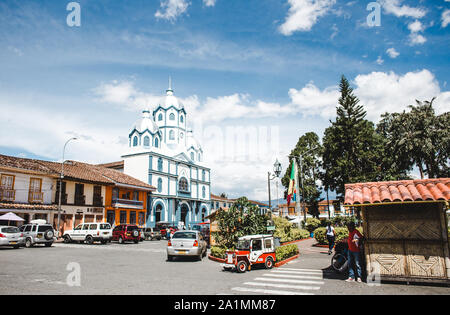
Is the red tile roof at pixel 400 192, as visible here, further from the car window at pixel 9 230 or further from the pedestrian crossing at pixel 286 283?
the car window at pixel 9 230

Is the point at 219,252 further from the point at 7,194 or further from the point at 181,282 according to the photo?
the point at 7,194

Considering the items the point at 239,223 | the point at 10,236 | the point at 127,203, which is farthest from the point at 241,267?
the point at 127,203

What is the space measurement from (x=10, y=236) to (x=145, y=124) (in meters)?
28.7

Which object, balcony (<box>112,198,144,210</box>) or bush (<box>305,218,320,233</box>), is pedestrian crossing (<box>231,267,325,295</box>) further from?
balcony (<box>112,198,144,210</box>)

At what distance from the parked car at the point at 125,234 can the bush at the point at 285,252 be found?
15.9 m

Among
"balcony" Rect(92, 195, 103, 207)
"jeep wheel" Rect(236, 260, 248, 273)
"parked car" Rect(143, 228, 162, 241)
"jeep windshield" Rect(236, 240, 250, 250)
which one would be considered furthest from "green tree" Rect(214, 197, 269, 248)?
"balcony" Rect(92, 195, 103, 207)

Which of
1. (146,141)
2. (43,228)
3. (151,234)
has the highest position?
(146,141)

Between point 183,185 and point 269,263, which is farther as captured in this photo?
point 183,185

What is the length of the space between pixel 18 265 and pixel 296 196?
2109cm

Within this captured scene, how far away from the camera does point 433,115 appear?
36.6 metres

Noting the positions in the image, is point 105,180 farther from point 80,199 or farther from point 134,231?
point 134,231

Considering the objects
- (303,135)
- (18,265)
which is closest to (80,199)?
(18,265)

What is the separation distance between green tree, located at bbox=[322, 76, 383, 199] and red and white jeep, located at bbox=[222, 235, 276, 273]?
29.6m

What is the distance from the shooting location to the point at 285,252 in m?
14.2
